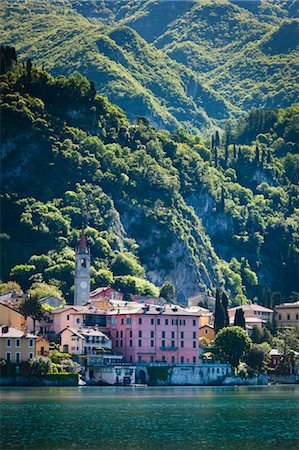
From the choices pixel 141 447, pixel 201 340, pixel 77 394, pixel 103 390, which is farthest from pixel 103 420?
pixel 201 340

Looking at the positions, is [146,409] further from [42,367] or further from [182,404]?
[42,367]

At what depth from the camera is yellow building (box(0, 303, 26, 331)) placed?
152250 mm

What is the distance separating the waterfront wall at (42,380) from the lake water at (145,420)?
7.90 m

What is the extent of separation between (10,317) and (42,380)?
17.5 m

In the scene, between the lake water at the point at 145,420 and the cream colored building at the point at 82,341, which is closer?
the lake water at the point at 145,420

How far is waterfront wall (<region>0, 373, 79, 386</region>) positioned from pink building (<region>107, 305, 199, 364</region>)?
16.3 m

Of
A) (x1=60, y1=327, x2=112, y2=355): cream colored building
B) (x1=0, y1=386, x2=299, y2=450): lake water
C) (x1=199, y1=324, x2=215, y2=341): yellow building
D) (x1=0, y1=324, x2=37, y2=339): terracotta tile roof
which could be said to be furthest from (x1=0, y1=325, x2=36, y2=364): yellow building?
(x1=199, y1=324, x2=215, y2=341): yellow building

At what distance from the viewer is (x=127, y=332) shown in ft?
518

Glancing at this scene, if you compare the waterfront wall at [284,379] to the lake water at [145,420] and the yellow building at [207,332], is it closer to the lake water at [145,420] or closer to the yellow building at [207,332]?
the yellow building at [207,332]

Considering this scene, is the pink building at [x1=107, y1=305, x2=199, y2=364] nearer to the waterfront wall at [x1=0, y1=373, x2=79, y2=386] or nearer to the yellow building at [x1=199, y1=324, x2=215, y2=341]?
the yellow building at [x1=199, y1=324, x2=215, y2=341]

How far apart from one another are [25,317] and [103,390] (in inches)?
971

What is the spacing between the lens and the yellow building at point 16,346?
138875 millimetres

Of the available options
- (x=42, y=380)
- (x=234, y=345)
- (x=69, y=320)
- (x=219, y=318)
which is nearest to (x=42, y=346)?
(x=42, y=380)

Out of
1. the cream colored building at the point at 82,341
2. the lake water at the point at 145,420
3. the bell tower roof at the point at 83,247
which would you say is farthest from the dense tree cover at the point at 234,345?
the bell tower roof at the point at 83,247
